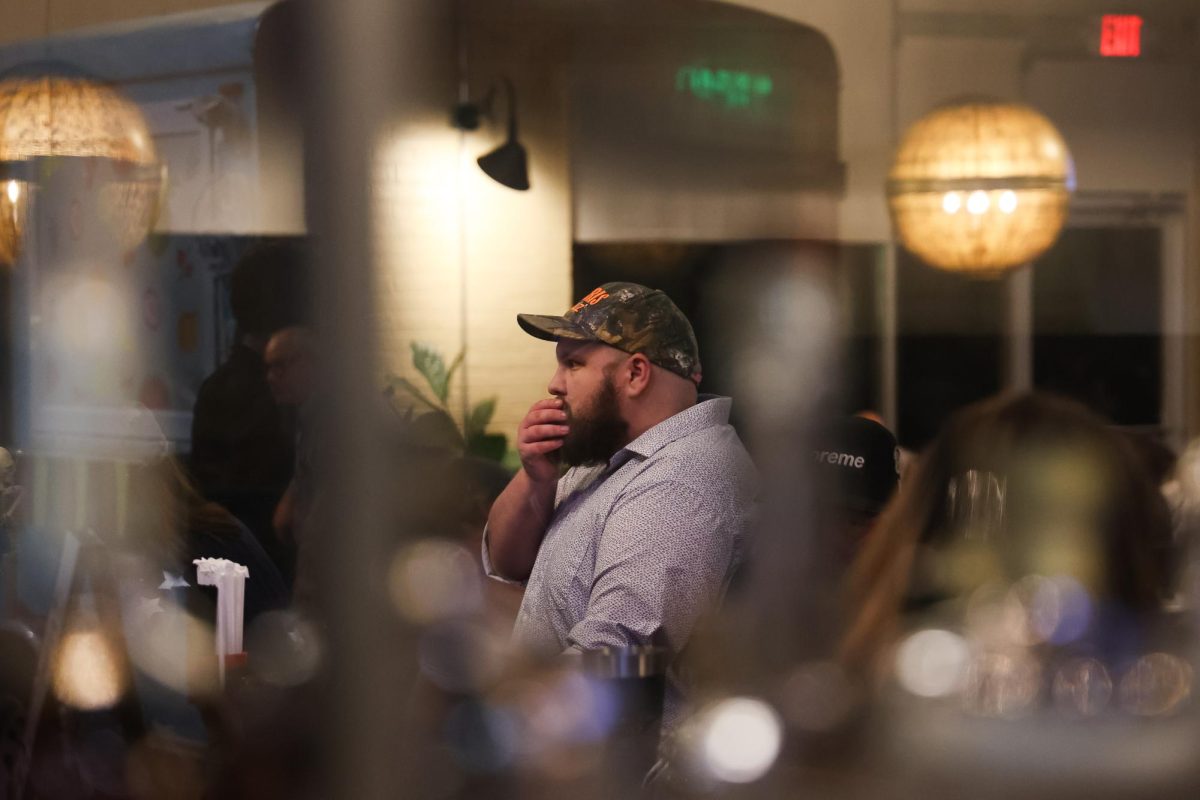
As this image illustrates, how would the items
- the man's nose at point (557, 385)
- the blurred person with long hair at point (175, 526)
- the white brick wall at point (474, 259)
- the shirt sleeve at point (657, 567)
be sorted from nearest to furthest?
the white brick wall at point (474, 259), the blurred person with long hair at point (175, 526), the shirt sleeve at point (657, 567), the man's nose at point (557, 385)

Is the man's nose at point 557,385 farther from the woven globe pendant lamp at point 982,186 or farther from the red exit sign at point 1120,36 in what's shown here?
the red exit sign at point 1120,36

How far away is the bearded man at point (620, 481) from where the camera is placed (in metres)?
2.05

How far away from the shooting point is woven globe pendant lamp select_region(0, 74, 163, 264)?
7.01 ft

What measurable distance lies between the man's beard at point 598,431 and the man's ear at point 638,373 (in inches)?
1.3

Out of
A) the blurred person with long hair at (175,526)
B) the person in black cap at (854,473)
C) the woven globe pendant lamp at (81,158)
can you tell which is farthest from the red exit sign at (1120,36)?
the woven globe pendant lamp at (81,158)

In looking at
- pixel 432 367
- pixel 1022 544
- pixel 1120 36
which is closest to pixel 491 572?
pixel 432 367

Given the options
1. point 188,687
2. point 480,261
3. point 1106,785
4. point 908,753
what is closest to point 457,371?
point 480,261

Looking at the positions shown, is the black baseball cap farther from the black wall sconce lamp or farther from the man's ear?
the black wall sconce lamp

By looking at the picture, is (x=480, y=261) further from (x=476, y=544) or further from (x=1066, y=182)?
(x=1066, y=182)

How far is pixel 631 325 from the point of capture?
2.33 meters

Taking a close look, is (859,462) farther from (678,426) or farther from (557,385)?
(557,385)

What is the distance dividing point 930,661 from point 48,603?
1.31 metres

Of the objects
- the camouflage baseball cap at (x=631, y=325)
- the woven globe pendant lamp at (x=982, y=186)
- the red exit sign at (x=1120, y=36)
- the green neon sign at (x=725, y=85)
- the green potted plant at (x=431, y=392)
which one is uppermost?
the green neon sign at (x=725, y=85)

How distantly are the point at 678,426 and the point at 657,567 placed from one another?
0.32 metres
